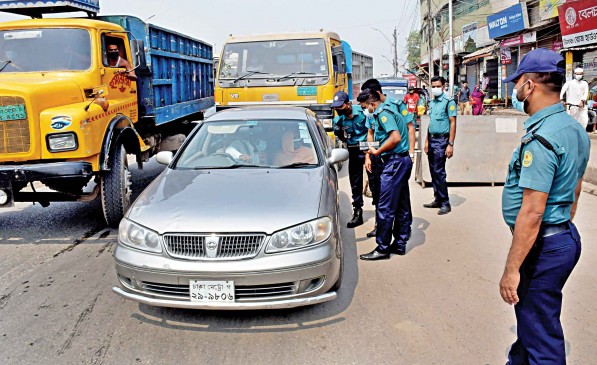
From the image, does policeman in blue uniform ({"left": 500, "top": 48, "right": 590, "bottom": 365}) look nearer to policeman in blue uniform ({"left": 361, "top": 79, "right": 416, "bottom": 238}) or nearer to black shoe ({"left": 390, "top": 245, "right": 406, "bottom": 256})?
policeman in blue uniform ({"left": 361, "top": 79, "right": 416, "bottom": 238})

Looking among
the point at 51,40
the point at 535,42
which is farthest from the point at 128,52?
the point at 535,42

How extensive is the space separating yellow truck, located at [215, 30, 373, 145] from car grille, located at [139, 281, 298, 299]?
618 centimetres

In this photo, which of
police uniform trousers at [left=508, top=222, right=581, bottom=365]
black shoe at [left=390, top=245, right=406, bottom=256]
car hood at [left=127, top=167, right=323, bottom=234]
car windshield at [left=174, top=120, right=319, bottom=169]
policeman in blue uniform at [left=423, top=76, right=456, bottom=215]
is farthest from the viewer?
policeman in blue uniform at [left=423, top=76, right=456, bottom=215]

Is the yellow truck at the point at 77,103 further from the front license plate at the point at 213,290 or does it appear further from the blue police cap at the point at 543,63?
the blue police cap at the point at 543,63

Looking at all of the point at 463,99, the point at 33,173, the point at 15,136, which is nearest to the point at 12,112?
the point at 15,136

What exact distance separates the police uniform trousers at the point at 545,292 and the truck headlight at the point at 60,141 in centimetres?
475

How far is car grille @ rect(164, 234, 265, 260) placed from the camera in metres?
3.49

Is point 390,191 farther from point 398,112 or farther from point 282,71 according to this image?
point 282,71

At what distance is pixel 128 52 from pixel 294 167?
13.7 ft

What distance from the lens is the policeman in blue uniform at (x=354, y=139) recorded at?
6.45 metres

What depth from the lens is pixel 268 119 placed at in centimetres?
529

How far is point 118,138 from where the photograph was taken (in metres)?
6.54

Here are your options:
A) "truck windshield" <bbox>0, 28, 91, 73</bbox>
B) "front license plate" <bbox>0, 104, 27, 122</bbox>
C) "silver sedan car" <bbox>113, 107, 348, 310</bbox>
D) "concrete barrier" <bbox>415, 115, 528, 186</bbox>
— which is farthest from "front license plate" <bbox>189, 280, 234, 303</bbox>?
"concrete barrier" <bbox>415, 115, 528, 186</bbox>

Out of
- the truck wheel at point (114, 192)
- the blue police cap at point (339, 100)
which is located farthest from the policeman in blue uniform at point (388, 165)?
the truck wheel at point (114, 192)
